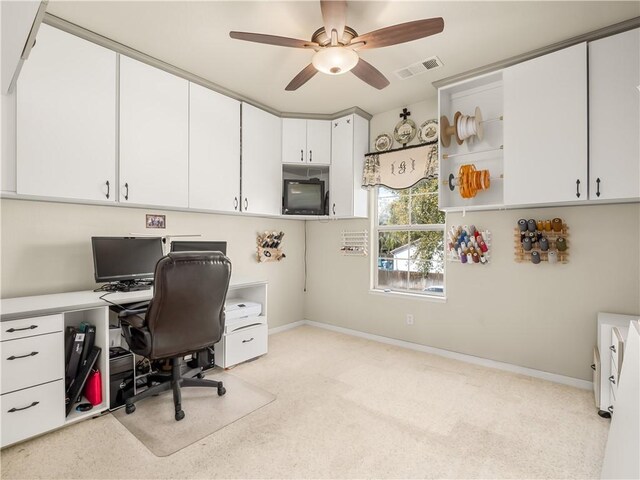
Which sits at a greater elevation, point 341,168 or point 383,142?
point 383,142

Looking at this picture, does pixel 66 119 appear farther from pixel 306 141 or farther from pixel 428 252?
pixel 428 252

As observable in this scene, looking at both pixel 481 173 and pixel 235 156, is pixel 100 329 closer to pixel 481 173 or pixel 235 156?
pixel 235 156

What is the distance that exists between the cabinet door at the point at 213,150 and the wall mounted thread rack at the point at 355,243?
146 centimetres

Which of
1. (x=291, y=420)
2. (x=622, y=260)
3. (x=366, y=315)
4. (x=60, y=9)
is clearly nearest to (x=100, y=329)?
(x=291, y=420)

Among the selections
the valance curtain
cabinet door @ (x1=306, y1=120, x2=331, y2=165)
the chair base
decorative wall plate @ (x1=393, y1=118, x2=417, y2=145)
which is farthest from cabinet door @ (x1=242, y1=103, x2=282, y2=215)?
the chair base

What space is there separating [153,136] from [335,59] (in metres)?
1.66

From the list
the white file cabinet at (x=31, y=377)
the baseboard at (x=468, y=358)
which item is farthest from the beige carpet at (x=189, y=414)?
the baseboard at (x=468, y=358)

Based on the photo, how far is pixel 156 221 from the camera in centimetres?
316

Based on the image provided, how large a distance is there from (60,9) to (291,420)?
3105 mm

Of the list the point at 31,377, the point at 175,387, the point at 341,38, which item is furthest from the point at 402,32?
the point at 31,377

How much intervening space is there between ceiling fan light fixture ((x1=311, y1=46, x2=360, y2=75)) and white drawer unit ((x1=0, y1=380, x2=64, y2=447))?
2589mm

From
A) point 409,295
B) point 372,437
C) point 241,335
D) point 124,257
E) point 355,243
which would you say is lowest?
point 372,437

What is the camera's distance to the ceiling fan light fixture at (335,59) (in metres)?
2.08

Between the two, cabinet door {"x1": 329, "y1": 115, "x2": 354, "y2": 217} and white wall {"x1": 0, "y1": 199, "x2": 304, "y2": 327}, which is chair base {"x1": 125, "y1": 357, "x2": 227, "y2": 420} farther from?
cabinet door {"x1": 329, "y1": 115, "x2": 354, "y2": 217}
